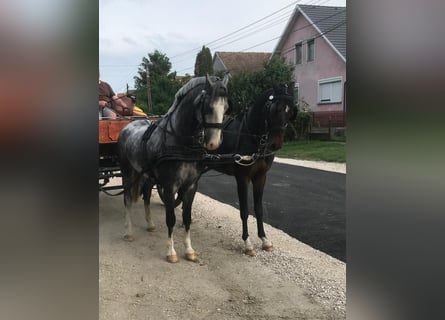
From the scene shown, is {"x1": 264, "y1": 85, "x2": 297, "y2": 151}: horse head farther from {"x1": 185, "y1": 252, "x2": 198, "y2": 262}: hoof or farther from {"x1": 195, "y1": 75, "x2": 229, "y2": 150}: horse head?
{"x1": 185, "y1": 252, "x2": 198, "y2": 262}: hoof

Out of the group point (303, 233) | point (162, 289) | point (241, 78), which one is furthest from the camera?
point (241, 78)

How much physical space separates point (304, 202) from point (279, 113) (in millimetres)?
3445

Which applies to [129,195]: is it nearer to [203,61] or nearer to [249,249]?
[249,249]

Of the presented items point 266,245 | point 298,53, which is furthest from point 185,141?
point 298,53

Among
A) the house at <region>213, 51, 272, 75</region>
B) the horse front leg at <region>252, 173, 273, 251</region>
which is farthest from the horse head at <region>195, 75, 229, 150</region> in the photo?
the house at <region>213, 51, 272, 75</region>

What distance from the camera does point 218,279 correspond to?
390 centimetres

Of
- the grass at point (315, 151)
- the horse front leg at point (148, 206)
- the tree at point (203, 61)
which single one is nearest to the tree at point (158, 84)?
the tree at point (203, 61)

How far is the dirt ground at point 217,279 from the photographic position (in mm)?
3207

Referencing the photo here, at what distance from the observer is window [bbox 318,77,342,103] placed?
63.6 ft

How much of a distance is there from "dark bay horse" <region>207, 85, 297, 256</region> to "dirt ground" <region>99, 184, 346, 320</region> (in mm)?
441
